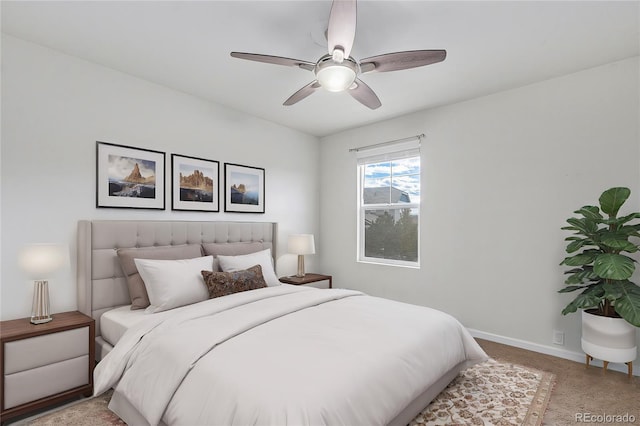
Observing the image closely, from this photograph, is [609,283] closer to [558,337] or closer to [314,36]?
[558,337]

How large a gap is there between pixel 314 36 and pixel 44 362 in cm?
289

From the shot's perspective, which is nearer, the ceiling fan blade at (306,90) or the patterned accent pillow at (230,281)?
the ceiling fan blade at (306,90)

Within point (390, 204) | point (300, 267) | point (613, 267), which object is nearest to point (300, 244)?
point (300, 267)

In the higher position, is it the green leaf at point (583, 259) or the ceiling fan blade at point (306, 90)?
the ceiling fan blade at point (306, 90)

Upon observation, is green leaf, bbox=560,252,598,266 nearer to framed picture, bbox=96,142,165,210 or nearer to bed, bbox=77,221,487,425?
bed, bbox=77,221,487,425

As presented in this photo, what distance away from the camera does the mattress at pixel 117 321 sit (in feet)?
7.77

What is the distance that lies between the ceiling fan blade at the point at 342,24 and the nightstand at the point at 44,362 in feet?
8.36

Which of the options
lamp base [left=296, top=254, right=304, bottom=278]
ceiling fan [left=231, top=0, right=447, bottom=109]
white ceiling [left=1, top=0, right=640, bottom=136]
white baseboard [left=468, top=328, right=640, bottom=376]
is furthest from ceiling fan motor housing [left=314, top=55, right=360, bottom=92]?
white baseboard [left=468, top=328, right=640, bottom=376]

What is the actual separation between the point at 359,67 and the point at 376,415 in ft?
6.57

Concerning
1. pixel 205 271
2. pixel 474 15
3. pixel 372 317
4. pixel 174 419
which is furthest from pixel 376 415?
pixel 474 15

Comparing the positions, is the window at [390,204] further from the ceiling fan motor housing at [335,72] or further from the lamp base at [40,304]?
the lamp base at [40,304]

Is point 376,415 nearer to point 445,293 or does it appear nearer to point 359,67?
point 359,67

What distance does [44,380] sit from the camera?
2164 millimetres

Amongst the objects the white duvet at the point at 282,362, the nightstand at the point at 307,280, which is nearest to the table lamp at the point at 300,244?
the nightstand at the point at 307,280
